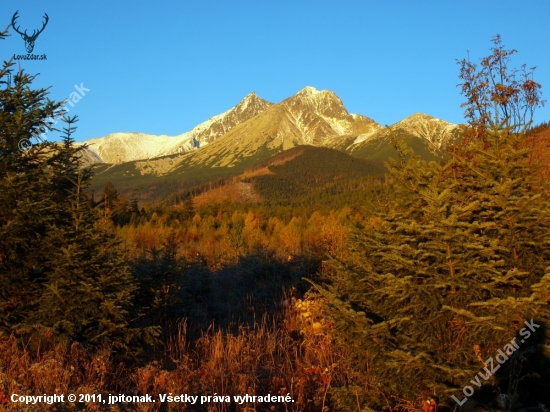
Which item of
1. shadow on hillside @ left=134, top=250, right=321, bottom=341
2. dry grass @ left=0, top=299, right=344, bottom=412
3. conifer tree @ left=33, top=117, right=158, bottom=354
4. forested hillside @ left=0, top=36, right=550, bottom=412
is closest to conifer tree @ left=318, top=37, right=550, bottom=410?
forested hillside @ left=0, top=36, right=550, bottom=412

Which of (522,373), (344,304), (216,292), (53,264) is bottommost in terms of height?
(522,373)

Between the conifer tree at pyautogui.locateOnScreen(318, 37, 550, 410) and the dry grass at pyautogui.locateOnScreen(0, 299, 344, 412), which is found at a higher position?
the conifer tree at pyautogui.locateOnScreen(318, 37, 550, 410)

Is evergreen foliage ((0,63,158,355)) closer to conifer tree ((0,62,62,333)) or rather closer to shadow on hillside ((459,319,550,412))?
conifer tree ((0,62,62,333))

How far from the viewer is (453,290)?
3.93 m

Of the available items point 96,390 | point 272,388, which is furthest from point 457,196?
point 96,390

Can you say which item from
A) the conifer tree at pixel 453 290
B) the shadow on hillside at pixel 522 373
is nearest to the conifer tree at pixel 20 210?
the conifer tree at pixel 453 290

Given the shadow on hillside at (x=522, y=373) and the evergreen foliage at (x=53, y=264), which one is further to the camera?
the evergreen foliage at (x=53, y=264)

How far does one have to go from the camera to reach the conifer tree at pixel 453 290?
3686 mm

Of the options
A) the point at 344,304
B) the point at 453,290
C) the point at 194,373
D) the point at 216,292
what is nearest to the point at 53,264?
the point at 194,373

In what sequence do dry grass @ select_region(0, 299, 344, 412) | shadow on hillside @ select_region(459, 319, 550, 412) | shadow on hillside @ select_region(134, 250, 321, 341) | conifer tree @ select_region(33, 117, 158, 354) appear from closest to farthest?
1. shadow on hillside @ select_region(459, 319, 550, 412)
2. dry grass @ select_region(0, 299, 344, 412)
3. conifer tree @ select_region(33, 117, 158, 354)
4. shadow on hillside @ select_region(134, 250, 321, 341)

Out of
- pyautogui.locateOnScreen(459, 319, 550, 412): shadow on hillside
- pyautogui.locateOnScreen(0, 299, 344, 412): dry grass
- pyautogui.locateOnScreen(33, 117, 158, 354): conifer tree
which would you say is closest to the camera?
pyautogui.locateOnScreen(459, 319, 550, 412): shadow on hillside

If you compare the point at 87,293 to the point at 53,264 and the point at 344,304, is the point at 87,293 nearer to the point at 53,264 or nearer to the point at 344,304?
the point at 53,264

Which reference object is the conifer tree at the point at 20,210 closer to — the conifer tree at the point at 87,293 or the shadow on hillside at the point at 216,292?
the conifer tree at the point at 87,293

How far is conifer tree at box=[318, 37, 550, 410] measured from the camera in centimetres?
369
